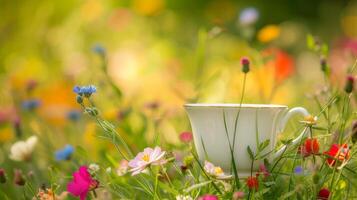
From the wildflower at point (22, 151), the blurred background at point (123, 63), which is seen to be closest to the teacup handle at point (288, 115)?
the wildflower at point (22, 151)

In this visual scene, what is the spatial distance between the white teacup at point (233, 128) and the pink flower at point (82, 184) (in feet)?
0.58

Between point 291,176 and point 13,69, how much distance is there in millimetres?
2088

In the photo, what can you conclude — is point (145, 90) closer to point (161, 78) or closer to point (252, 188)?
point (161, 78)

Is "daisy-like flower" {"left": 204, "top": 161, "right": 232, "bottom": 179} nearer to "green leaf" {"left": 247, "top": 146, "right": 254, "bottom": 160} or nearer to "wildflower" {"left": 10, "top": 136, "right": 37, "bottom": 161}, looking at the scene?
"green leaf" {"left": 247, "top": 146, "right": 254, "bottom": 160}

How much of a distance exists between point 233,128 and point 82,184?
0.78 feet

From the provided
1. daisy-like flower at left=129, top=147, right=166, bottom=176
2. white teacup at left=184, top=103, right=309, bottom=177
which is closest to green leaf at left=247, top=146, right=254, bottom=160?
white teacup at left=184, top=103, right=309, bottom=177

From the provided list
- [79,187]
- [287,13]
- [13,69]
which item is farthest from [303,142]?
[287,13]

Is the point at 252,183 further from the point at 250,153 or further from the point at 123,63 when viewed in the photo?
the point at 123,63

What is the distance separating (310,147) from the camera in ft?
2.89

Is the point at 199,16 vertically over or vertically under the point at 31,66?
over

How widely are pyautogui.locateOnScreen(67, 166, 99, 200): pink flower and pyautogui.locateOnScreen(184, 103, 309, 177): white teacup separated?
0.58 feet

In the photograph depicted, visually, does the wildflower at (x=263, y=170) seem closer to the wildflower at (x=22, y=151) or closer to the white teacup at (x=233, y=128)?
the white teacup at (x=233, y=128)

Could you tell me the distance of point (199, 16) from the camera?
15.6ft

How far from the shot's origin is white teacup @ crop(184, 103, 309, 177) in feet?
2.94
